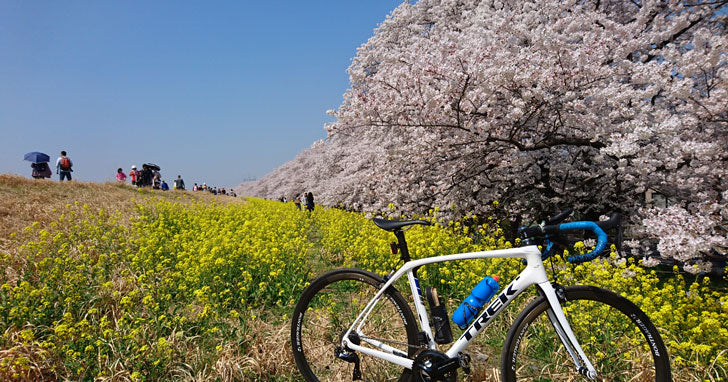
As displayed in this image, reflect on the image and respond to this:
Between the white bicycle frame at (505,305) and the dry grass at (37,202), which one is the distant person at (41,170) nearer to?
the dry grass at (37,202)

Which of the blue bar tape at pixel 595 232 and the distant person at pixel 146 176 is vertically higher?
the distant person at pixel 146 176

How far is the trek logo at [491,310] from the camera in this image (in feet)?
7.97

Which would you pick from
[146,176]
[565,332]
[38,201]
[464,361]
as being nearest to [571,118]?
[565,332]

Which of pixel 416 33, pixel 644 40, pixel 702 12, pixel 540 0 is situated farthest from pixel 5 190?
pixel 702 12

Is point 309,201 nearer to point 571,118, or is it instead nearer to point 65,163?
point 65,163

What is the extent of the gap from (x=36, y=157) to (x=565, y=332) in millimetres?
25467

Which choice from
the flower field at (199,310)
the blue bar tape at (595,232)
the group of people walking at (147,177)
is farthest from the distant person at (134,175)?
the blue bar tape at (595,232)

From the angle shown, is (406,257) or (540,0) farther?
(540,0)

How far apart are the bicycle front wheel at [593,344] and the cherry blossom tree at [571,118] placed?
293 centimetres

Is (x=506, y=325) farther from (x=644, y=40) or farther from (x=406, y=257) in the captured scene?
(x=644, y=40)

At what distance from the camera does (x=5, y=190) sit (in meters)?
12.2

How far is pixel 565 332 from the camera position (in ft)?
7.45

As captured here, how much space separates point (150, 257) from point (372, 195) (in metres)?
6.97

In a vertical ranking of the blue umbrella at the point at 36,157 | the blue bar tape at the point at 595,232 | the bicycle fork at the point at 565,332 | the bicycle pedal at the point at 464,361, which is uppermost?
the blue umbrella at the point at 36,157
